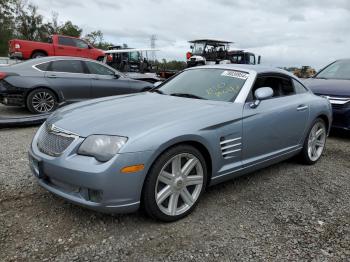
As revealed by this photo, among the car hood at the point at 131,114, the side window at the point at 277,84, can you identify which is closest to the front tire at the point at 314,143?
the side window at the point at 277,84

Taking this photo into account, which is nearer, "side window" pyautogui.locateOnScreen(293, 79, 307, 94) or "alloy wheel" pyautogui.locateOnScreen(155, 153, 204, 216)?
"alloy wheel" pyautogui.locateOnScreen(155, 153, 204, 216)

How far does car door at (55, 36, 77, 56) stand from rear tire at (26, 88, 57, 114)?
28.6 feet

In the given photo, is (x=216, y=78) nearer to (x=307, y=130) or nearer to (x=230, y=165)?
(x=230, y=165)

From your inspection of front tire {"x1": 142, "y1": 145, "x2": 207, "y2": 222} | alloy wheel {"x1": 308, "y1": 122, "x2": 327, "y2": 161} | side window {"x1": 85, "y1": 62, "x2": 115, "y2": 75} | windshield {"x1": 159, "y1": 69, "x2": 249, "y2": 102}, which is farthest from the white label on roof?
side window {"x1": 85, "y1": 62, "x2": 115, "y2": 75}

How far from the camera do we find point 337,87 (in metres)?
6.48

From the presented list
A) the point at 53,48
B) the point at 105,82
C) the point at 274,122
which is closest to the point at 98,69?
the point at 105,82

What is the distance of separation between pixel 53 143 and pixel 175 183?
113 centimetres

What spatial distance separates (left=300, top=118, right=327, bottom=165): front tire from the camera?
4639 mm

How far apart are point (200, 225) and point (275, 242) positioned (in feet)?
2.10

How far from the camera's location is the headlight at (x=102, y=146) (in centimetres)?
264

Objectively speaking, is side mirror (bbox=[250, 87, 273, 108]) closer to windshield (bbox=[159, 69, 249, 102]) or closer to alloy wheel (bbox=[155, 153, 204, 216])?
windshield (bbox=[159, 69, 249, 102])

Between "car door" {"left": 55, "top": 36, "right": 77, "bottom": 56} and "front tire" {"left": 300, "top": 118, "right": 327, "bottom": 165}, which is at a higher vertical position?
"car door" {"left": 55, "top": 36, "right": 77, "bottom": 56}

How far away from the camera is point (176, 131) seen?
287 centimetres

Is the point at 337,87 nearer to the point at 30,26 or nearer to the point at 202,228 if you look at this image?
the point at 202,228
